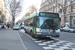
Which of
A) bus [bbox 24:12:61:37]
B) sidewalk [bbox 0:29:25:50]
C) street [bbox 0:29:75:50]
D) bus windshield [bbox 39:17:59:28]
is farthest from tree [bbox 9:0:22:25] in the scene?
bus windshield [bbox 39:17:59:28]

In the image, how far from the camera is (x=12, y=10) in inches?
1618

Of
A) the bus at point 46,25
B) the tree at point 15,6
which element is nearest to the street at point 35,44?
the bus at point 46,25

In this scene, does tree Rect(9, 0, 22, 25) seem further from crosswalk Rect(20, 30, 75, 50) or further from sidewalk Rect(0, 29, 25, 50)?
crosswalk Rect(20, 30, 75, 50)

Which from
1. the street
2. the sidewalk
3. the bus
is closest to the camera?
the sidewalk

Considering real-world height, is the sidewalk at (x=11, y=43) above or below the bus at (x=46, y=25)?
below

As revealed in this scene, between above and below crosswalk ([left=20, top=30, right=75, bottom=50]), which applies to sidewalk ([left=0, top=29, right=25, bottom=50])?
above

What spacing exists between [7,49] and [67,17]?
115 feet

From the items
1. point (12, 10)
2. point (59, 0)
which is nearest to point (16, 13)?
point (12, 10)

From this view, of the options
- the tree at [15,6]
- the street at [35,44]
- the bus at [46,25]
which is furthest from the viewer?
the tree at [15,6]

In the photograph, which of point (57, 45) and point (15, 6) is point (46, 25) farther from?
point (15, 6)

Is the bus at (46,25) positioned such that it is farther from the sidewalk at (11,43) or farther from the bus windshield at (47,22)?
the sidewalk at (11,43)

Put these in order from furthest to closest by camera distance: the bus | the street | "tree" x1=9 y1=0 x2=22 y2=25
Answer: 1. "tree" x1=9 y1=0 x2=22 y2=25
2. the bus
3. the street

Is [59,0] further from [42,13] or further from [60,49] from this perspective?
[60,49]

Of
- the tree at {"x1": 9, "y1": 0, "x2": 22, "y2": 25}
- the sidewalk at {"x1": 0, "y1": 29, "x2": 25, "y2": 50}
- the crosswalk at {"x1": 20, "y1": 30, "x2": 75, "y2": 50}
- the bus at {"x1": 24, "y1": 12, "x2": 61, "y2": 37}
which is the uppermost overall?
the tree at {"x1": 9, "y1": 0, "x2": 22, "y2": 25}
